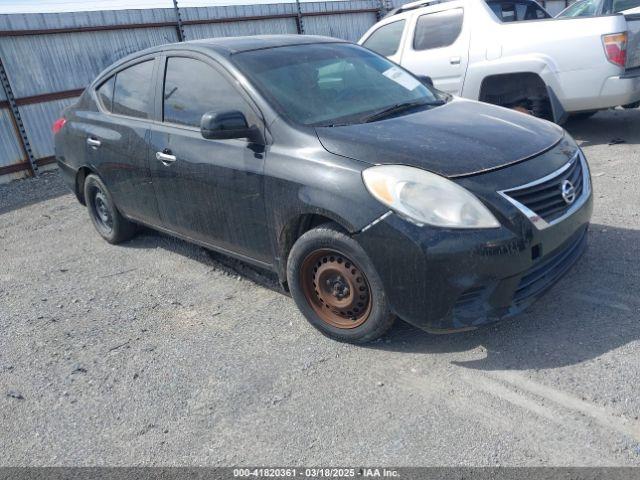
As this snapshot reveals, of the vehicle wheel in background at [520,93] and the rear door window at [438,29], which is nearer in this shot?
the vehicle wheel in background at [520,93]

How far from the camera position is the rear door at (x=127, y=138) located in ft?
14.5

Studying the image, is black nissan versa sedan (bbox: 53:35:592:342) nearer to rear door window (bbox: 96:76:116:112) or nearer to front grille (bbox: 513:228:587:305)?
front grille (bbox: 513:228:587:305)

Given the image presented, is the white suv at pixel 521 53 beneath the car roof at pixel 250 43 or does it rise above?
beneath

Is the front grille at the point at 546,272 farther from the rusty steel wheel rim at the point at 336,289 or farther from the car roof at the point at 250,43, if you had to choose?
the car roof at the point at 250,43

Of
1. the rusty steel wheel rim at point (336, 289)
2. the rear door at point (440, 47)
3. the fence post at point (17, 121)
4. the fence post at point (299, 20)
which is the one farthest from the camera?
the fence post at point (299, 20)

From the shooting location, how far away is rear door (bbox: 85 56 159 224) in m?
4.41

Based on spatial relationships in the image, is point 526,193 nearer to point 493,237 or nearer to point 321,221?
point 493,237

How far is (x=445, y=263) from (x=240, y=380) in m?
1.28

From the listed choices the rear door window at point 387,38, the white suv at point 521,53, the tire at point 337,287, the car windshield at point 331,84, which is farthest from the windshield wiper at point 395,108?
the rear door window at point 387,38

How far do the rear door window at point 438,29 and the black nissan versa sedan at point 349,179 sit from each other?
345cm

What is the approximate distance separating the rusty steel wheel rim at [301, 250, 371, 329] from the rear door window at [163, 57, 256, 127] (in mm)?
1004

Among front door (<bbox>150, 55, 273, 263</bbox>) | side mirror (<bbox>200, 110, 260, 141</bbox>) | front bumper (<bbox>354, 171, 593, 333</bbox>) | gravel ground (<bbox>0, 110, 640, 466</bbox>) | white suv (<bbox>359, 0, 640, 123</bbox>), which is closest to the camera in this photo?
gravel ground (<bbox>0, 110, 640, 466</bbox>)

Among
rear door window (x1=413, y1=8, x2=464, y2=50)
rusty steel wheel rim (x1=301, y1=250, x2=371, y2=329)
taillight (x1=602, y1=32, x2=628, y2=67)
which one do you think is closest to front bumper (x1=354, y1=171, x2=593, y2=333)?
rusty steel wheel rim (x1=301, y1=250, x2=371, y2=329)

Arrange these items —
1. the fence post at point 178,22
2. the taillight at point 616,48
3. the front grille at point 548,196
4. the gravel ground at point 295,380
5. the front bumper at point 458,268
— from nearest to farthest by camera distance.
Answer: the gravel ground at point 295,380 < the front bumper at point 458,268 < the front grille at point 548,196 < the taillight at point 616,48 < the fence post at point 178,22
